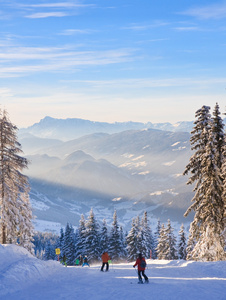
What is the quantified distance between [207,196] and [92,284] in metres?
14.4

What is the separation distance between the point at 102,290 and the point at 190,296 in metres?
4.41

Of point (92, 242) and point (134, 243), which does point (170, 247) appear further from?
point (92, 242)

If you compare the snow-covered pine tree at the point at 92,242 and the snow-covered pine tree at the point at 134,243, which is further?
the snow-covered pine tree at the point at 134,243

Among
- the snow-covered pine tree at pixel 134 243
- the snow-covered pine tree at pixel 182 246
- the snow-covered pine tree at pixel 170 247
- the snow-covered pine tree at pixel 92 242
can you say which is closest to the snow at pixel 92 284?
the snow-covered pine tree at pixel 92 242

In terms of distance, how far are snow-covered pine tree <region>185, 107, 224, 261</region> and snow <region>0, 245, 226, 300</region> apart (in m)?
5.76

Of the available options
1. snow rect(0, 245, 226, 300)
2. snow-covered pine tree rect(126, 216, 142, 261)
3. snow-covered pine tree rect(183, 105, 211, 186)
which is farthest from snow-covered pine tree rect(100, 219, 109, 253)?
snow rect(0, 245, 226, 300)

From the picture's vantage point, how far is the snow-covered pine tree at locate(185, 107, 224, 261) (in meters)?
27.9

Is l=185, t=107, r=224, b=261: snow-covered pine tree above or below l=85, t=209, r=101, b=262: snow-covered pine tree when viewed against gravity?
above

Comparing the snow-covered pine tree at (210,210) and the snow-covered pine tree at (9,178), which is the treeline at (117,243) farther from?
the snow-covered pine tree at (210,210)

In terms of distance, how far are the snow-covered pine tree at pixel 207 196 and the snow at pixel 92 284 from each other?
18.9 feet

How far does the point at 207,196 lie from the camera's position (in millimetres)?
28000

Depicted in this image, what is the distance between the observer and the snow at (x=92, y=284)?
14913mm

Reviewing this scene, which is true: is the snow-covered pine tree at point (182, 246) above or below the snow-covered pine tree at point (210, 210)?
below

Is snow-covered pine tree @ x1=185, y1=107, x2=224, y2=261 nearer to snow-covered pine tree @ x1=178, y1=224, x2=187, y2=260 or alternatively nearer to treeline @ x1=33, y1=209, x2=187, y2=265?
treeline @ x1=33, y1=209, x2=187, y2=265
